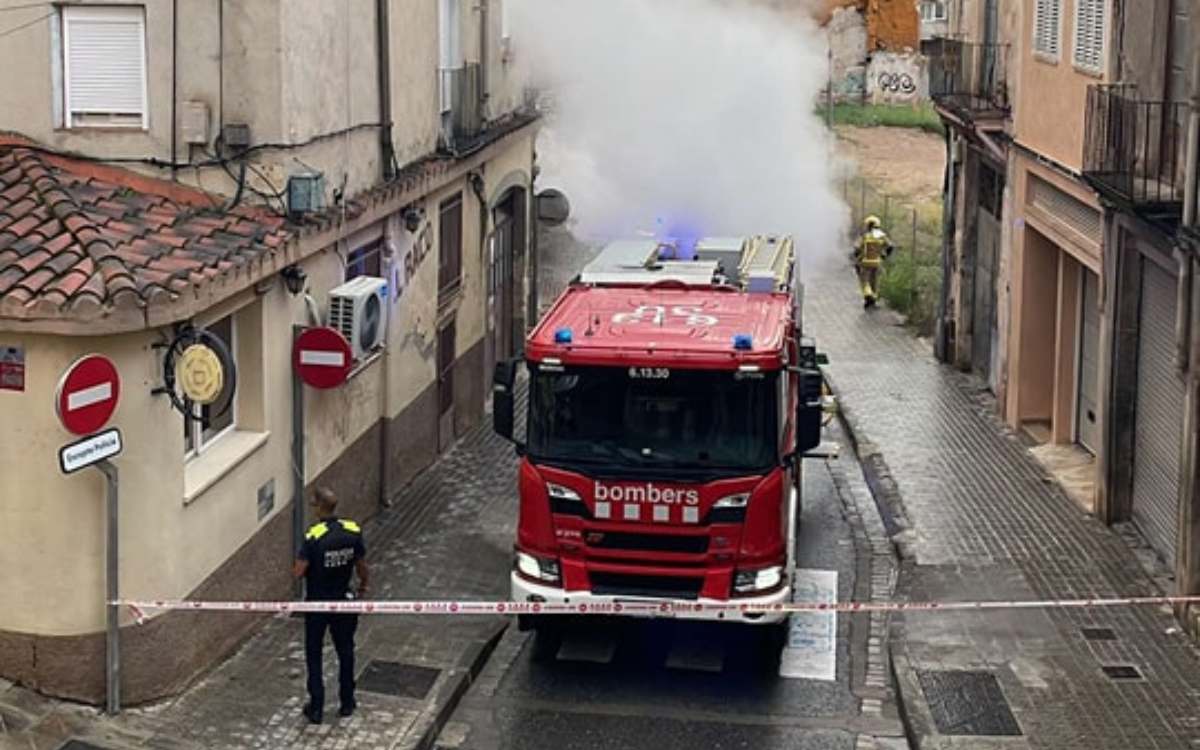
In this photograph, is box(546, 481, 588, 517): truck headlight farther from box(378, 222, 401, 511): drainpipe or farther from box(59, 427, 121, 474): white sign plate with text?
box(378, 222, 401, 511): drainpipe

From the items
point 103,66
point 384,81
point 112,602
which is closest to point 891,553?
point 384,81

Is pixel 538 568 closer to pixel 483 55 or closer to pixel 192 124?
pixel 192 124

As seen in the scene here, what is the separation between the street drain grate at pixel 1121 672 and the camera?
1299cm

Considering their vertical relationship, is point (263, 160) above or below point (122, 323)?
above

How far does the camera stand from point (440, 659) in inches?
524

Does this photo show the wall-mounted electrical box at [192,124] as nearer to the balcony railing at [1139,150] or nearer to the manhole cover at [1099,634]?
the balcony railing at [1139,150]

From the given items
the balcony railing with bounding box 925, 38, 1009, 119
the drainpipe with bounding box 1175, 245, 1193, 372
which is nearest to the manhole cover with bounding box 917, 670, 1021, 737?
the drainpipe with bounding box 1175, 245, 1193, 372

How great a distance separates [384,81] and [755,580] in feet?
23.1

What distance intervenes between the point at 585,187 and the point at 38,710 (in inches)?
986

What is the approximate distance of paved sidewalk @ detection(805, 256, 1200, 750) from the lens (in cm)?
1212

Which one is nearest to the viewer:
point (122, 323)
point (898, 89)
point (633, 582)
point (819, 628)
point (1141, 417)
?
point (122, 323)

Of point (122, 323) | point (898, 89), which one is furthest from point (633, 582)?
point (898, 89)

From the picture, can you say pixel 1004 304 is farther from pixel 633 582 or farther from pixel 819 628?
pixel 633 582

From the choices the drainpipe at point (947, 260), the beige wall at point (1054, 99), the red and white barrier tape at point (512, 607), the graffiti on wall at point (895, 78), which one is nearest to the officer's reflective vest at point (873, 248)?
the drainpipe at point (947, 260)
